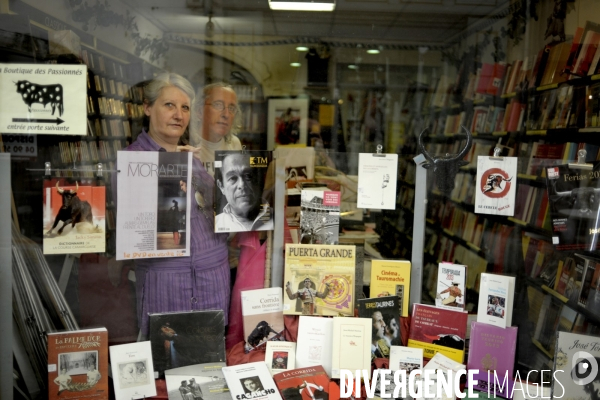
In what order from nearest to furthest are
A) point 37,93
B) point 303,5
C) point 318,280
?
point 37,93, point 318,280, point 303,5

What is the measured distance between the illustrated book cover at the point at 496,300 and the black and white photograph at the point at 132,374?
4.73 ft

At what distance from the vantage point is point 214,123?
236 cm

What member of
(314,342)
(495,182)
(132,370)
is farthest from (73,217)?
(495,182)

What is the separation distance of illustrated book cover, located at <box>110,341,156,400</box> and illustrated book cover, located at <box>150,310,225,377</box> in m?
0.04

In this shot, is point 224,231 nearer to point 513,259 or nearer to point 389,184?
point 389,184

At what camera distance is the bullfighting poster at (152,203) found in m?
2.20

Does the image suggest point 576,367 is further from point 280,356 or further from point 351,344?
point 280,356

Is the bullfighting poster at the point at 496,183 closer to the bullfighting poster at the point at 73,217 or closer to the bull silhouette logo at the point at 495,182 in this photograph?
the bull silhouette logo at the point at 495,182

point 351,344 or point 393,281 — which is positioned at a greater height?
point 393,281

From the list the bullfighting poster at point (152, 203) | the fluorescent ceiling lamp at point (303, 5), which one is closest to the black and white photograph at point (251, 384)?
the bullfighting poster at point (152, 203)

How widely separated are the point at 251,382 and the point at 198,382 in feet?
0.72

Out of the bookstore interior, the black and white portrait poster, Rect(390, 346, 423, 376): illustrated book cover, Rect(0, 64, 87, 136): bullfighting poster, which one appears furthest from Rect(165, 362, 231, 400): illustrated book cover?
Rect(0, 64, 87, 136): bullfighting poster

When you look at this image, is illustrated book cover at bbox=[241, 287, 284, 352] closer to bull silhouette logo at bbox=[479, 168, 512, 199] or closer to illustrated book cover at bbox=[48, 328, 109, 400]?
illustrated book cover at bbox=[48, 328, 109, 400]

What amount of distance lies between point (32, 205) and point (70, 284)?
0.37 m
